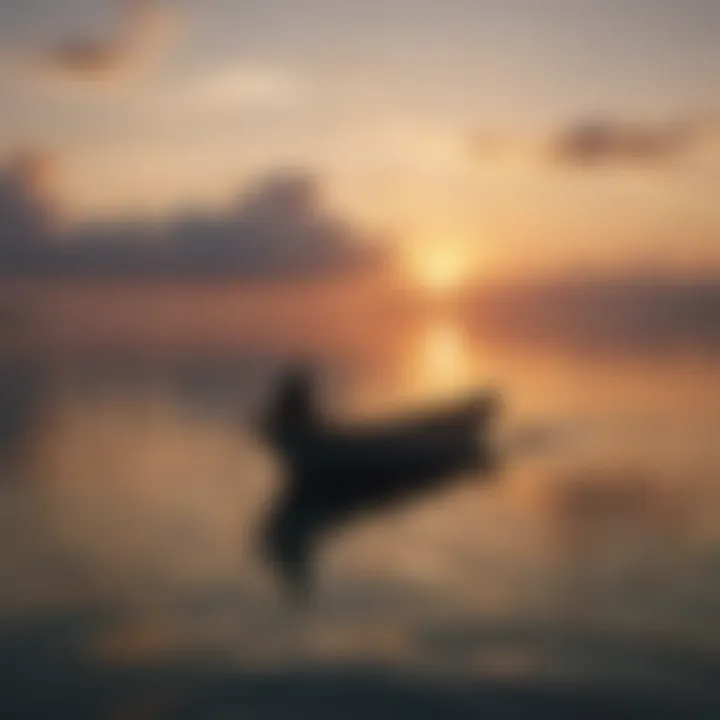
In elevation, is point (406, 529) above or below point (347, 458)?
below

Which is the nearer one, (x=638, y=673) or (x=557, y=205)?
(x=638, y=673)

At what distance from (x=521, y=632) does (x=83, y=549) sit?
2.95 ft

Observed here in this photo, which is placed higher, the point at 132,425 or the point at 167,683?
the point at 132,425

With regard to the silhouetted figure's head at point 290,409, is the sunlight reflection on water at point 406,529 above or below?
below

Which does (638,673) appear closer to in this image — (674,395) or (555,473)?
(555,473)

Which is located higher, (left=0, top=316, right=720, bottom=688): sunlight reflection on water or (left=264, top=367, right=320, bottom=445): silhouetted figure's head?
(left=264, top=367, right=320, bottom=445): silhouetted figure's head

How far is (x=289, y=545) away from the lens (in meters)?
1.92

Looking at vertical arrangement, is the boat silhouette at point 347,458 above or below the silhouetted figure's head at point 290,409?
below

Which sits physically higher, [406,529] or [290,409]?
[290,409]

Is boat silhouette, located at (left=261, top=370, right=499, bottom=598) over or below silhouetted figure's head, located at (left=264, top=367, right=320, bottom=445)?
below

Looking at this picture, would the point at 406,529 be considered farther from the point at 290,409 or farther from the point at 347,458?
the point at 290,409

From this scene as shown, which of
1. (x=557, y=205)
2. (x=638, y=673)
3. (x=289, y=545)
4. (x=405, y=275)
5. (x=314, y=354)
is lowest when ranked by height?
(x=638, y=673)

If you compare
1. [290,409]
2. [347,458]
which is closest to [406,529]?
[347,458]

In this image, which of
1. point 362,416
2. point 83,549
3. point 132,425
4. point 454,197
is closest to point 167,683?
point 83,549
